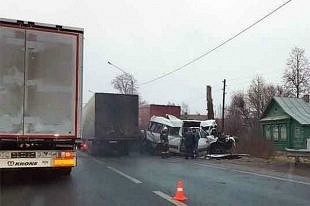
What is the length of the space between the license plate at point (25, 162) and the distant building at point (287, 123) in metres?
36.1

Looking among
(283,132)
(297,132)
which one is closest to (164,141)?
(297,132)

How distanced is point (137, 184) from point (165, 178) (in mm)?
2180

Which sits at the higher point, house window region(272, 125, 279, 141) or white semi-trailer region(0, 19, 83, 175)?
white semi-trailer region(0, 19, 83, 175)

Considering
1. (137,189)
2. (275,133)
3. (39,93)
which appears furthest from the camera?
(275,133)

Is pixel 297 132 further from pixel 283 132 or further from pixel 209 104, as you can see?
pixel 209 104

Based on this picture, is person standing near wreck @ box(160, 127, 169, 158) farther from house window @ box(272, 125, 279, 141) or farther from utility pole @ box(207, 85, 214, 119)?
house window @ box(272, 125, 279, 141)

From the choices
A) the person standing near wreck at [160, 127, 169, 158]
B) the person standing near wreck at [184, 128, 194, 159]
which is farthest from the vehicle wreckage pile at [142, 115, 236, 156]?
the person standing near wreck at [184, 128, 194, 159]

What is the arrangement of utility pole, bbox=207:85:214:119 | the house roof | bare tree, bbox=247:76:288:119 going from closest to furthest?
utility pole, bbox=207:85:214:119, the house roof, bare tree, bbox=247:76:288:119

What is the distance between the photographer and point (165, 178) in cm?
1591

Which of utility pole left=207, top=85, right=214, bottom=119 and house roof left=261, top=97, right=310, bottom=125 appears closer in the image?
utility pole left=207, top=85, right=214, bottom=119

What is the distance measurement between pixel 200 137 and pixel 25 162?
19428mm

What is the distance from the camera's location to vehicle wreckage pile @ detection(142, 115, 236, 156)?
103ft

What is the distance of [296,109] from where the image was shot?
52.7 m

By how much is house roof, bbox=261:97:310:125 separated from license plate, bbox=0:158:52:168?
38203 millimetres
